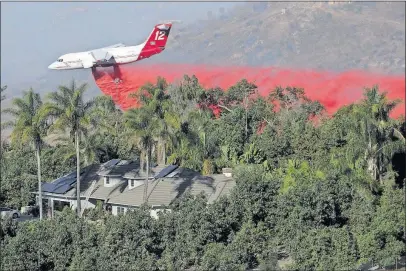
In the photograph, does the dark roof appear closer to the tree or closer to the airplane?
the tree

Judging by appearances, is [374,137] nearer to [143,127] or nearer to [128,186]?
[143,127]

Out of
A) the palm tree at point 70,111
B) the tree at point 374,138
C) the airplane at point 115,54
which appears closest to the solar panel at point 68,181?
the palm tree at point 70,111

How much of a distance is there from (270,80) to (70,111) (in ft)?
229

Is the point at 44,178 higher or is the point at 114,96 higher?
the point at 114,96

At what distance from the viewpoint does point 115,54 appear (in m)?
79.9

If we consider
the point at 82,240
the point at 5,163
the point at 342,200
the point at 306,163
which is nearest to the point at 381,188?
the point at 342,200

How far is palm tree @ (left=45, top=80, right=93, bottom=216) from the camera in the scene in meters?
48.1

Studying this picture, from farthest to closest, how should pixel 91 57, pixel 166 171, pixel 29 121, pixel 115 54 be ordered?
pixel 115 54 → pixel 91 57 → pixel 166 171 → pixel 29 121

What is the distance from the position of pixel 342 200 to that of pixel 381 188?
3456mm

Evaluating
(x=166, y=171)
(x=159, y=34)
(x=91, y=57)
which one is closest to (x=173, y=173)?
(x=166, y=171)

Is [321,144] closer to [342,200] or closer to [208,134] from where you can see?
[208,134]

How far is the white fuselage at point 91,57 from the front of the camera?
259 feet

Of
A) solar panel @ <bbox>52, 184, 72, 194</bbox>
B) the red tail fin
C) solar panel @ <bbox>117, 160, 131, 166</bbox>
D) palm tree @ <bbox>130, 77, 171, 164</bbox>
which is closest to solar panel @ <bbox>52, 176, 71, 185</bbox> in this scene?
solar panel @ <bbox>52, 184, 72, 194</bbox>

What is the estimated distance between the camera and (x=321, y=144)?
57250 millimetres
